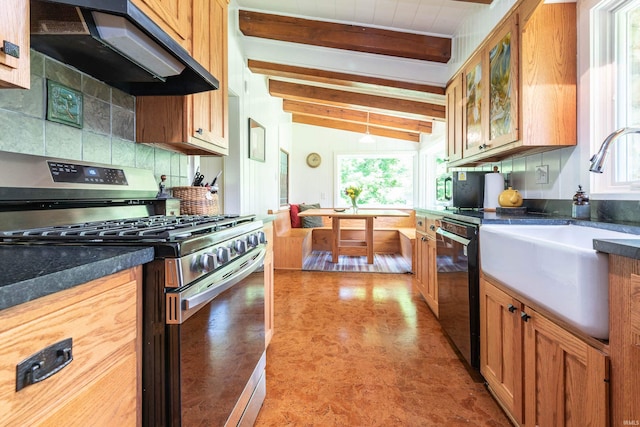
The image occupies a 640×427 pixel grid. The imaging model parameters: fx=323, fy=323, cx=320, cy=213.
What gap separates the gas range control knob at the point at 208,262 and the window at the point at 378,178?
18.9ft

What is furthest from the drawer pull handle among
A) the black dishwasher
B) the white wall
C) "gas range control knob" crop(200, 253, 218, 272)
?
the white wall

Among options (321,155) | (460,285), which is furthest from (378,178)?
(460,285)

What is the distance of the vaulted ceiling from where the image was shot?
8.86ft

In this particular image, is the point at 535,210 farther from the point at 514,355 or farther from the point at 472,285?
the point at 514,355

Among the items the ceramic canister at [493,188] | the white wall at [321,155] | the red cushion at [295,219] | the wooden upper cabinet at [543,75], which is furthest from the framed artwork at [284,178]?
the wooden upper cabinet at [543,75]

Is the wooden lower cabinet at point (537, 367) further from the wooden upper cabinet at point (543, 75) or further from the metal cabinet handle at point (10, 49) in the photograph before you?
the metal cabinet handle at point (10, 49)

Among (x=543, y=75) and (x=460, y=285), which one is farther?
(x=460, y=285)

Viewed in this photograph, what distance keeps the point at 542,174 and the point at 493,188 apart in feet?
1.27

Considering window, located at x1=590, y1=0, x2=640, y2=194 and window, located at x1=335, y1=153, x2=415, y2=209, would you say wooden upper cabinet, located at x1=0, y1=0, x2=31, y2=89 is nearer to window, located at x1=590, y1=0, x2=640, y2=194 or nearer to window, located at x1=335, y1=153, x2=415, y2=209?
window, located at x1=590, y1=0, x2=640, y2=194

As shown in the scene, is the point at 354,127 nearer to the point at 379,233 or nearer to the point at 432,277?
the point at 379,233

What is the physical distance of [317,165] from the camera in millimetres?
6738

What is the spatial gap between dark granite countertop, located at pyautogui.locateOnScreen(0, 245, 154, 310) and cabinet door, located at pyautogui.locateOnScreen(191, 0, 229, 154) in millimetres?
1138

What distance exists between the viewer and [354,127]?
21.0 ft

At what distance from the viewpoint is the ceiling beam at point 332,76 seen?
3.40 metres
